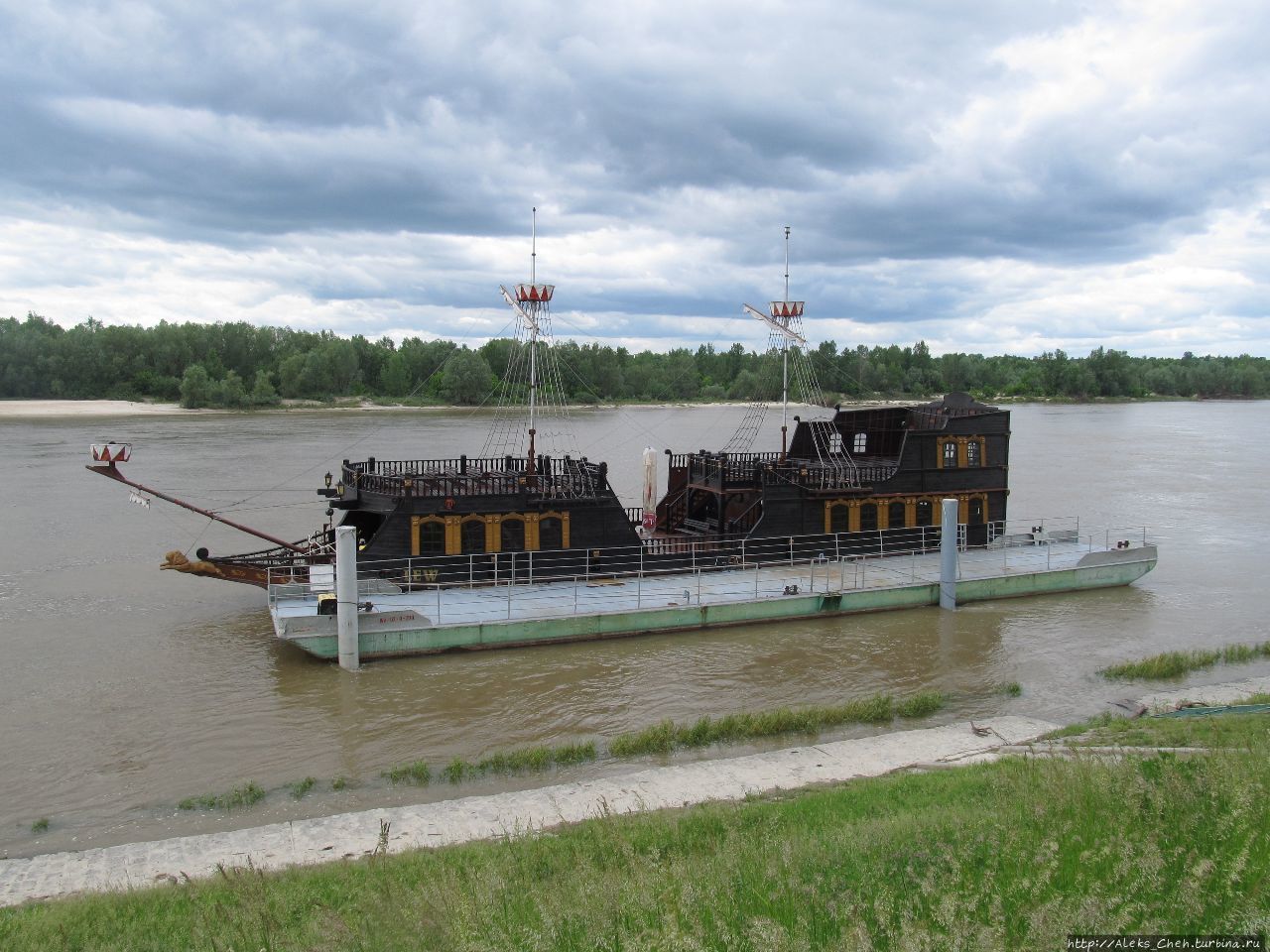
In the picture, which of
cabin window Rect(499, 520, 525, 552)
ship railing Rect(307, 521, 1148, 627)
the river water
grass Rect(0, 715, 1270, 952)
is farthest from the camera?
cabin window Rect(499, 520, 525, 552)

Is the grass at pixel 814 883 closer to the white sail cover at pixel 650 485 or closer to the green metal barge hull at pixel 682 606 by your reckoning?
the green metal barge hull at pixel 682 606

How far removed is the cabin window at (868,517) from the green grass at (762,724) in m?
8.78

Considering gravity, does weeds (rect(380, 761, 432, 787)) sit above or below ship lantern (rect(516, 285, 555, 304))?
below

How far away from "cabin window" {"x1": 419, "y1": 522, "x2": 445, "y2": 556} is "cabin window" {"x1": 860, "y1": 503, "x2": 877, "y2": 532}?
10812mm

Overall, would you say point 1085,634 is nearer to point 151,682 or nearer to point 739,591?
point 739,591

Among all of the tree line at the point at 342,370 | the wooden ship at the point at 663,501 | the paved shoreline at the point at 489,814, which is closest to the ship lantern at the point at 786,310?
the wooden ship at the point at 663,501

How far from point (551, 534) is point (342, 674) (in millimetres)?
5632

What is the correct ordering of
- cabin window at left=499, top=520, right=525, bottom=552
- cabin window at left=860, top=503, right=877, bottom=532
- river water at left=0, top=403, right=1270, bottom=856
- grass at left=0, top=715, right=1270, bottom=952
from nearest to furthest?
grass at left=0, top=715, right=1270, bottom=952, river water at left=0, top=403, right=1270, bottom=856, cabin window at left=499, top=520, right=525, bottom=552, cabin window at left=860, top=503, right=877, bottom=532

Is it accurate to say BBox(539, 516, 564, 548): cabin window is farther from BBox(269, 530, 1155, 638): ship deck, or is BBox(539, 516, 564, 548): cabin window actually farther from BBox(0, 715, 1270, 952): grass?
BBox(0, 715, 1270, 952): grass

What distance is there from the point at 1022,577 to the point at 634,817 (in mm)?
16758

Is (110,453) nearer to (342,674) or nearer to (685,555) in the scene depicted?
(342,674)

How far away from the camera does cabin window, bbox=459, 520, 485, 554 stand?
2102cm

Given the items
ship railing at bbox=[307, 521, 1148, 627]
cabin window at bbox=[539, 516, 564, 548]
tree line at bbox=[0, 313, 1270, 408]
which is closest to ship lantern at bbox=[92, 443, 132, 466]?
ship railing at bbox=[307, 521, 1148, 627]

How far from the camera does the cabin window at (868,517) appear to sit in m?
25.2
